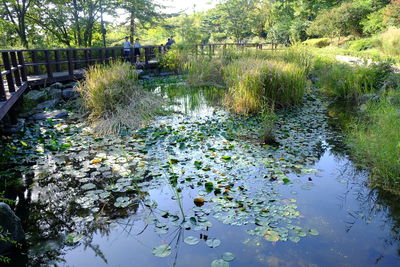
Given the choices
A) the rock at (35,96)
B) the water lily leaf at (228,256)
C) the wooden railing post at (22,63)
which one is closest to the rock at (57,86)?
the rock at (35,96)

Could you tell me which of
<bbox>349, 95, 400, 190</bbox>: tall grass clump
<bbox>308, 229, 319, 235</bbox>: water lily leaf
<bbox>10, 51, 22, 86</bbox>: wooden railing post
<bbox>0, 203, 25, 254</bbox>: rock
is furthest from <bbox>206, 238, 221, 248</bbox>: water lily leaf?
<bbox>10, 51, 22, 86</bbox>: wooden railing post

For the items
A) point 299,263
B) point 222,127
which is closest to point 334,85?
point 222,127

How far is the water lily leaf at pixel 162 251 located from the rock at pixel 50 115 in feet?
17.1

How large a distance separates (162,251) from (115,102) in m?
4.84

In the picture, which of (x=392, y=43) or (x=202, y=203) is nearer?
(x=202, y=203)

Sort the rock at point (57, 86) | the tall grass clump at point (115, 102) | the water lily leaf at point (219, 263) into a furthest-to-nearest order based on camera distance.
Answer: the rock at point (57, 86) → the tall grass clump at point (115, 102) → the water lily leaf at point (219, 263)

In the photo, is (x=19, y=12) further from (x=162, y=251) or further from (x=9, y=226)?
(x=162, y=251)

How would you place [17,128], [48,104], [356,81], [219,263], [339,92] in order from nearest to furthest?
[219,263], [17,128], [48,104], [356,81], [339,92]

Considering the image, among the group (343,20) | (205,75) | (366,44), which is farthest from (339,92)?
(343,20)

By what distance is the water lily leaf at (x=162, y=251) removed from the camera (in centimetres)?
247

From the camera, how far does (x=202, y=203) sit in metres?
3.15

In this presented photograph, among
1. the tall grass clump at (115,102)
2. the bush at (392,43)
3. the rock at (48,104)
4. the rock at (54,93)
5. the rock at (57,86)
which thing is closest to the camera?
the tall grass clump at (115,102)

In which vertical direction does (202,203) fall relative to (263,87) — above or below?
below

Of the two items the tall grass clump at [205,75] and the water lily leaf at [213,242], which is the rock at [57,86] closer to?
the tall grass clump at [205,75]
